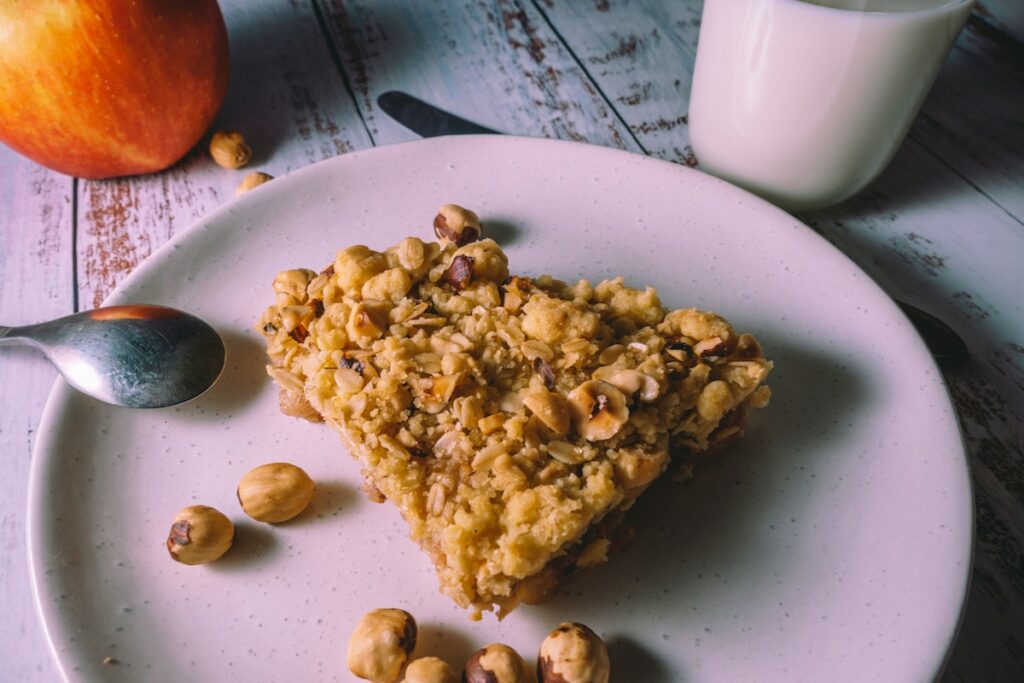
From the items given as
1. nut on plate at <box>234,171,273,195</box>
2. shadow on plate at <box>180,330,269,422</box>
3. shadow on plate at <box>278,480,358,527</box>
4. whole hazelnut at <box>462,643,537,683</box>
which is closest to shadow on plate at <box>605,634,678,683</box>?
whole hazelnut at <box>462,643,537,683</box>

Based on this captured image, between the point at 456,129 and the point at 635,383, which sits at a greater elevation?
the point at 635,383

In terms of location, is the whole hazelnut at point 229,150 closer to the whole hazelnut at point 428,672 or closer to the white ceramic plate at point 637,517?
the white ceramic plate at point 637,517

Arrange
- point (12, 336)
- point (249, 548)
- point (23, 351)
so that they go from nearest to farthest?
point (249, 548), point (12, 336), point (23, 351)

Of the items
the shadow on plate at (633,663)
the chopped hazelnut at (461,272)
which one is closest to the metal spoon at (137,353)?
the chopped hazelnut at (461,272)

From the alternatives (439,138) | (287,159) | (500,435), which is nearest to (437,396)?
(500,435)

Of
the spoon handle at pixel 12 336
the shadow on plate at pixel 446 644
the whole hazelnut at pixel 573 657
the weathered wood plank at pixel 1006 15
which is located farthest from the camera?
the weathered wood plank at pixel 1006 15

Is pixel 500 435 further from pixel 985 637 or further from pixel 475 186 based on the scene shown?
pixel 985 637

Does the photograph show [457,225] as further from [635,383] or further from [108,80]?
[108,80]

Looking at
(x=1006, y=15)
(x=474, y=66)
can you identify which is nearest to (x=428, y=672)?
(x=474, y=66)
